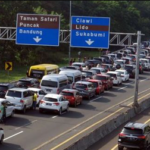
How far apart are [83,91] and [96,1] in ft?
228

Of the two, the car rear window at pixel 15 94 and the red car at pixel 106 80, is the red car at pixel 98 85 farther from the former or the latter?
the car rear window at pixel 15 94

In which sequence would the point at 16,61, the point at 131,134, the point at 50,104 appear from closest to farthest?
1. the point at 131,134
2. the point at 50,104
3. the point at 16,61

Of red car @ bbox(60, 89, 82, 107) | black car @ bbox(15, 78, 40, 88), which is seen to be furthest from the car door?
black car @ bbox(15, 78, 40, 88)

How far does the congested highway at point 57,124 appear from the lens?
25141 mm

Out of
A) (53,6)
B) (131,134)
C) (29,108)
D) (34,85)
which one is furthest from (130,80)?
(53,6)

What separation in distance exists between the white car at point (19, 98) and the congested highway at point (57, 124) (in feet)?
1.73

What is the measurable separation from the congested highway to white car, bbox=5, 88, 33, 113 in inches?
20.7

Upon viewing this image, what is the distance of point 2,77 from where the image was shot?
51.9 metres

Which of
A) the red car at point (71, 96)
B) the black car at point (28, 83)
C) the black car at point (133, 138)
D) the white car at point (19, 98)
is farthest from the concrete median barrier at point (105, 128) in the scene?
the black car at point (28, 83)

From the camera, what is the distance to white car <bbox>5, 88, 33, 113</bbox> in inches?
1316

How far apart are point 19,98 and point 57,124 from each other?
3.88m

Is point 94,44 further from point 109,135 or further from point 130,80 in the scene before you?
point 130,80

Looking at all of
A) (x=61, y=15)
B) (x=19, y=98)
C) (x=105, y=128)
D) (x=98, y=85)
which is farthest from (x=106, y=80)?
(x=61, y=15)

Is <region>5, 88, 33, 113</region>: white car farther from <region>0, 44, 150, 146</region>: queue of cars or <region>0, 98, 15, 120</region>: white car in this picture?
<region>0, 98, 15, 120</region>: white car
